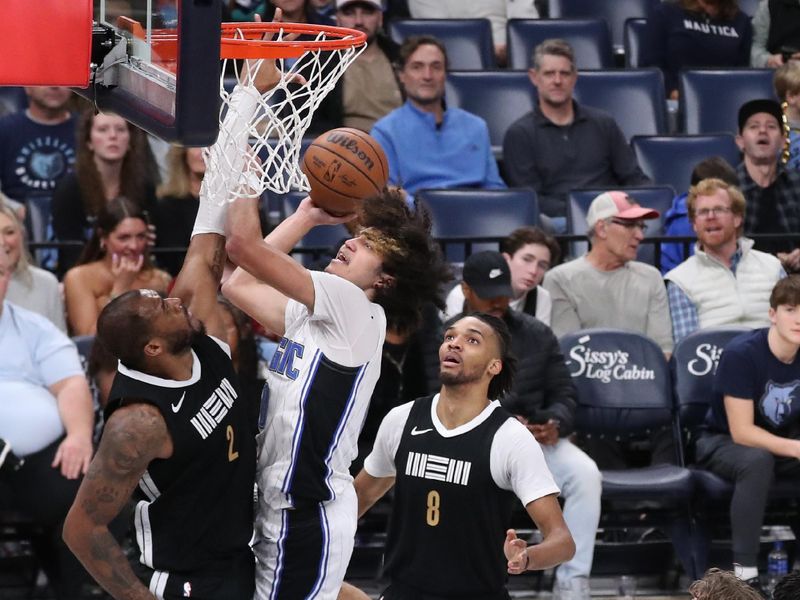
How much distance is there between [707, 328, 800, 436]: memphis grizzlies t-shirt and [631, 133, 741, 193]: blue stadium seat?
2.22 meters

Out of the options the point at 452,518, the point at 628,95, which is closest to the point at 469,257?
the point at 452,518

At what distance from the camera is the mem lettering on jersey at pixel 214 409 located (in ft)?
14.0

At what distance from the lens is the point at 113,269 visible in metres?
6.98

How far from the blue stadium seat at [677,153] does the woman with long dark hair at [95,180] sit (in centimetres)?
302

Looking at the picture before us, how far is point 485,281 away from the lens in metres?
6.45

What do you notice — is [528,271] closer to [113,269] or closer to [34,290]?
[113,269]

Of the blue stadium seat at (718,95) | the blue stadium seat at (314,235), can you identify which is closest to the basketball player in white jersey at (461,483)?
the blue stadium seat at (314,235)

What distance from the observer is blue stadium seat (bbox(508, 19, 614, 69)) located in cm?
960

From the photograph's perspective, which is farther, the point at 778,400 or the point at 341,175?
the point at 778,400

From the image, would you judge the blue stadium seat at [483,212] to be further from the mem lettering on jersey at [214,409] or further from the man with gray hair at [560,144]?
the mem lettering on jersey at [214,409]

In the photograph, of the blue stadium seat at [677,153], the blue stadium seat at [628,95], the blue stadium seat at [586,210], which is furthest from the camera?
the blue stadium seat at [628,95]

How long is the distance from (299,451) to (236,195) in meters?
0.80

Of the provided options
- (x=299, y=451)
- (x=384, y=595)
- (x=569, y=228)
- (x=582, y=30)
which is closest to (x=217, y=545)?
(x=299, y=451)

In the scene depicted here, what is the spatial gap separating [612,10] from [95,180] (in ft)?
14.5
